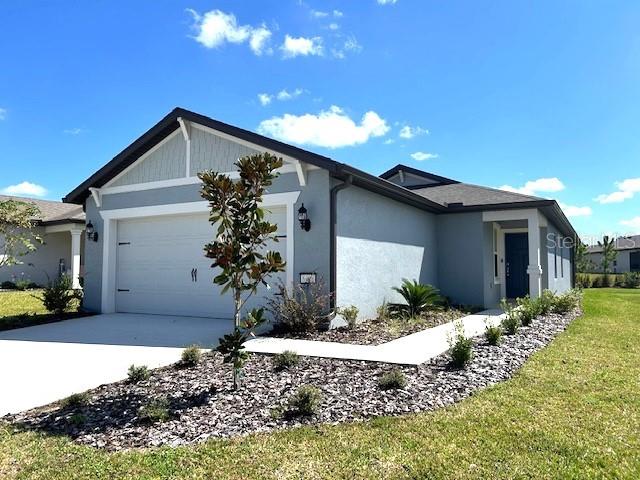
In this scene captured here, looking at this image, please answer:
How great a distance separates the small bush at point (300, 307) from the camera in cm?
818

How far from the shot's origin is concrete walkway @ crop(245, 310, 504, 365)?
613 cm

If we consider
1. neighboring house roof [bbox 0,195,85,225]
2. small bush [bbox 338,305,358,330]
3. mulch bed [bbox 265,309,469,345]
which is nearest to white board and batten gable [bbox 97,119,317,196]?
small bush [bbox 338,305,358,330]

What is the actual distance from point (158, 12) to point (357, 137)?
1267 centimetres

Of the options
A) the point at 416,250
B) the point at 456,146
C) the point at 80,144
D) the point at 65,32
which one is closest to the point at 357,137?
the point at 456,146

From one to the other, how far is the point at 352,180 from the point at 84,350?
5.59m

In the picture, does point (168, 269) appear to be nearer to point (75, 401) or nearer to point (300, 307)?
point (300, 307)

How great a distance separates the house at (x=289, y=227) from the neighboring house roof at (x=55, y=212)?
7236 mm

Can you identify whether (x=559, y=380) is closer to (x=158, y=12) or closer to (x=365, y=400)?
(x=365, y=400)

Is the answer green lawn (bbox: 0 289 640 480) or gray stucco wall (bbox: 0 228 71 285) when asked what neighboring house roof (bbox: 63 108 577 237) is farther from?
gray stucco wall (bbox: 0 228 71 285)

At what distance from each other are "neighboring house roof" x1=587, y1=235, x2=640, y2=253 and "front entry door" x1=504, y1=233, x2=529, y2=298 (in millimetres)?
29783

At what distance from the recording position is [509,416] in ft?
13.0

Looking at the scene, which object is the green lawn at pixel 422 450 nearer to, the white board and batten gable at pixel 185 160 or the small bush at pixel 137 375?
the small bush at pixel 137 375

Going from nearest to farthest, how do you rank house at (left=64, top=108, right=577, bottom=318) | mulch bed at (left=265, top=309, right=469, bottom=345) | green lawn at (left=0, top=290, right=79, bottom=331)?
mulch bed at (left=265, top=309, right=469, bottom=345), house at (left=64, top=108, right=577, bottom=318), green lawn at (left=0, top=290, right=79, bottom=331)

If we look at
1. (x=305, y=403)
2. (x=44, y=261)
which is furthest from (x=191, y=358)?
(x=44, y=261)
